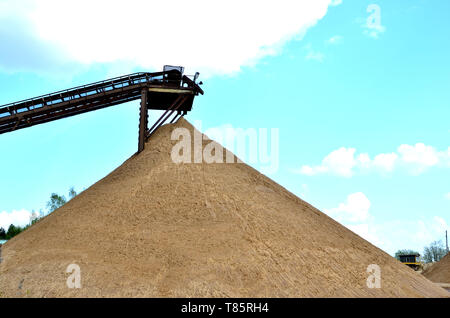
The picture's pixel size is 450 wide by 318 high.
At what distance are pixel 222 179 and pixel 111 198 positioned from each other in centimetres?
629

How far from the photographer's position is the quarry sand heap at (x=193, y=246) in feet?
49.6

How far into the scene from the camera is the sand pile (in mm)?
38156

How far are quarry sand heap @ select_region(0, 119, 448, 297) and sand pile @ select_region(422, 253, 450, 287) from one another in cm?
2139

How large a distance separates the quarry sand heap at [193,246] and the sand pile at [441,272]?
70.2 ft

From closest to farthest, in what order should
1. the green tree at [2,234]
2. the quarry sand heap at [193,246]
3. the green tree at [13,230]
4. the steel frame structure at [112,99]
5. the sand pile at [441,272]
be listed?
the quarry sand heap at [193,246] → the steel frame structure at [112,99] → the sand pile at [441,272] → the green tree at [2,234] → the green tree at [13,230]

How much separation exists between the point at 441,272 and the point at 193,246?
112ft

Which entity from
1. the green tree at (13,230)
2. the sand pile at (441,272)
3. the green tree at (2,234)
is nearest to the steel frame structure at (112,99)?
the sand pile at (441,272)

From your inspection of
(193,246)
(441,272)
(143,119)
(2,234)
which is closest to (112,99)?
(143,119)

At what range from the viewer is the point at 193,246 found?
54.1 ft

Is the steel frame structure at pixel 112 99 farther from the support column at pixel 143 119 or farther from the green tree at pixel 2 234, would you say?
the green tree at pixel 2 234

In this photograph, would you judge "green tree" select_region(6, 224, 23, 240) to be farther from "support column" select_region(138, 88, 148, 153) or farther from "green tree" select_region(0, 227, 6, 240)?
"support column" select_region(138, 88, 148, 153)

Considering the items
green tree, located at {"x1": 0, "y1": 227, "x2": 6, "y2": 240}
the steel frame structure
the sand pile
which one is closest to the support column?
the steel frame structure

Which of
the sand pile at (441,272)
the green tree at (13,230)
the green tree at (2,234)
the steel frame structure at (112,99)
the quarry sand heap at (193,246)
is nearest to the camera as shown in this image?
the quarry sand heap at (193,246)
